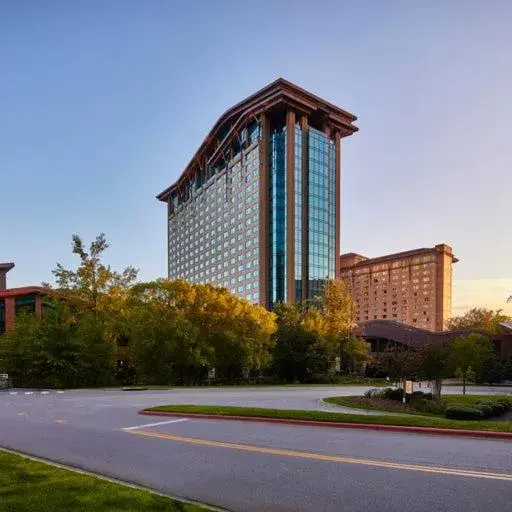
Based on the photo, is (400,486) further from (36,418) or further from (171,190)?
(171,190)

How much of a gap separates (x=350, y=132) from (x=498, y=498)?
130260 millimetres

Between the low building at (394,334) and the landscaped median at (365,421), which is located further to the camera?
the low building at (394,334)

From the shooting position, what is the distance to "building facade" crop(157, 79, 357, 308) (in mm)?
113875

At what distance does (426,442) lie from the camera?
1152 centimetres

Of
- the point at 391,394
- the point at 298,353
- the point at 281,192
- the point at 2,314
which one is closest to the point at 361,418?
the point at 391,394

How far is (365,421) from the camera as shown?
14320 millimetres

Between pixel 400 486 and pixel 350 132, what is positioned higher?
pixel 350 132

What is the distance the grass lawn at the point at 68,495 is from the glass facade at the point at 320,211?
104396 millimetres

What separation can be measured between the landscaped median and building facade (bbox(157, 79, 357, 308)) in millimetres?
92408

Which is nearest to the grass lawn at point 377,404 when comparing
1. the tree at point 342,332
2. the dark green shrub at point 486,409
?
the dark green shrub at point 486,409

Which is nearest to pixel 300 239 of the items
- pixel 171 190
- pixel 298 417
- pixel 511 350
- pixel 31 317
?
pixel 511 350

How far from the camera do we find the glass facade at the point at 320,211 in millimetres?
114500

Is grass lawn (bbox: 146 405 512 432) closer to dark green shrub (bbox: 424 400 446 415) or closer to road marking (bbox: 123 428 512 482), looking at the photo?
road marking (bbox: 123 428 512 482)

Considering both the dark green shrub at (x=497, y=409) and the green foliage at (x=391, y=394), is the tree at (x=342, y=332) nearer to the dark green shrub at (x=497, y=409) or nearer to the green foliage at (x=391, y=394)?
the green foliage at (x=391, y=394)
